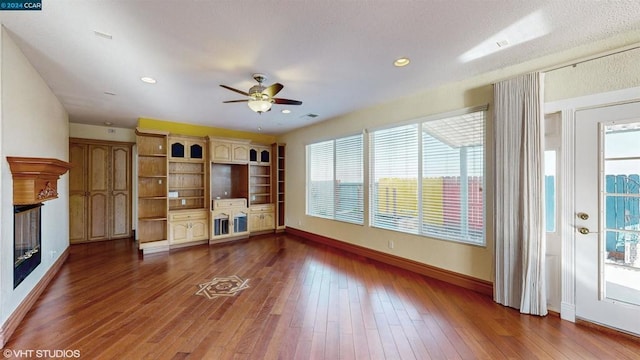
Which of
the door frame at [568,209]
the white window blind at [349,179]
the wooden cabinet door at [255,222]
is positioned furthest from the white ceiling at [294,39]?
the wooden cabinet door at [255,222]

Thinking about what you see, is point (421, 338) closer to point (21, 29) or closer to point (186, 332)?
point (186, 332)

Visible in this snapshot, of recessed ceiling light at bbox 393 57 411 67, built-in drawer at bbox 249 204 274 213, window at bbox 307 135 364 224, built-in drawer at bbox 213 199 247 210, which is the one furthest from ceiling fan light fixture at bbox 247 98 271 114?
built-in drawer at bbox 249 204 274 213

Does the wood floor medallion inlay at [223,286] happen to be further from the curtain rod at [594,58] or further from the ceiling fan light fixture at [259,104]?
the curtain rod at [594,58]

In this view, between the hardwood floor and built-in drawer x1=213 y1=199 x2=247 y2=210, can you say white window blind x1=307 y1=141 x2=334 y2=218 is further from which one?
the hardwood floor

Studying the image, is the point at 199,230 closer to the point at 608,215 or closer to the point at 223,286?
the point at 223,286

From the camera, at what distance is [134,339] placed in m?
2.27

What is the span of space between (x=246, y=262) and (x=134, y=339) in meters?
2.21

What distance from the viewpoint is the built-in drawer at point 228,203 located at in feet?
19.0

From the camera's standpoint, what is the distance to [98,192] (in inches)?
233

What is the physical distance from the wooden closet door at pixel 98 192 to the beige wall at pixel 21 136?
6.66 feet

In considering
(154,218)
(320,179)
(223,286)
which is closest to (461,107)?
(320,179)

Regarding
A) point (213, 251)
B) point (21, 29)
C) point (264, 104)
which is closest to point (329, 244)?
point (213, 251)

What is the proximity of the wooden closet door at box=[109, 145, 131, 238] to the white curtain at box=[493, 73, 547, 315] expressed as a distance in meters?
7.64
